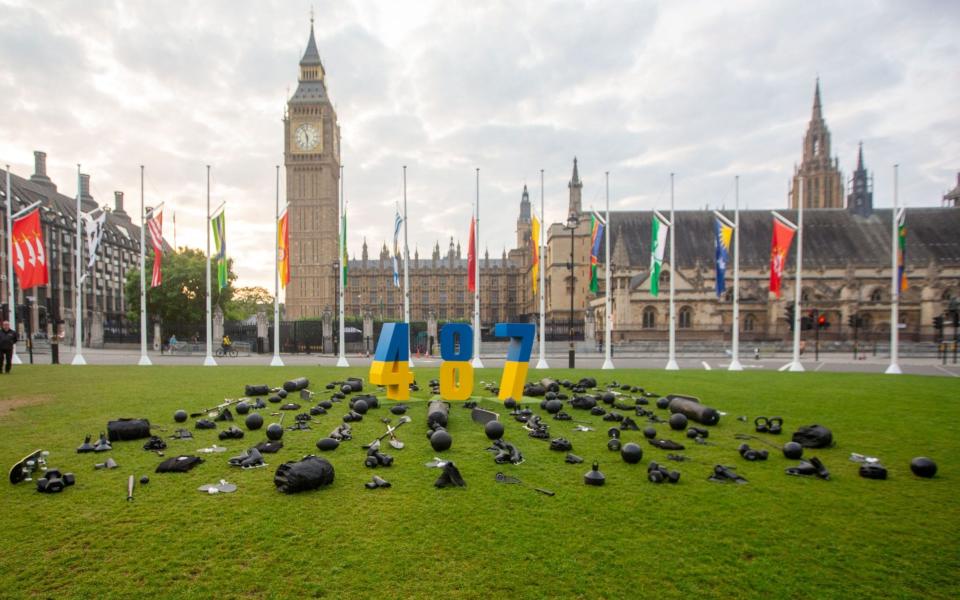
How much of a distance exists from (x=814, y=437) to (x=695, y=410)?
→ 2.09 metres

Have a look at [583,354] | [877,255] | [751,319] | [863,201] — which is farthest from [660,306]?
[863,201]

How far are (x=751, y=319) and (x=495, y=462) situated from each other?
52393mm

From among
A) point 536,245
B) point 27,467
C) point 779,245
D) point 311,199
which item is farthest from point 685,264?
point 311,199

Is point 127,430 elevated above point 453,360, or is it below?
below

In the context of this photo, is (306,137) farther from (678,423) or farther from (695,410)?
(678,423)

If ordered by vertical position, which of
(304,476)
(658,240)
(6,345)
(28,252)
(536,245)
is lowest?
(304,476)

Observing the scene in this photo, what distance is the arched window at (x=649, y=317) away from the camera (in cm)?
4888

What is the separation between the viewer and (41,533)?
468cm

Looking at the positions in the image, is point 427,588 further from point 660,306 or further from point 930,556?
point 660,306

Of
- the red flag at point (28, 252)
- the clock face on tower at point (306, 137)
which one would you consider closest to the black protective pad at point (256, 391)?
the red flag at point (28, 252)

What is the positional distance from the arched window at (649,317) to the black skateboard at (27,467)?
47.4 m

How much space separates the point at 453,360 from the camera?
11.7m

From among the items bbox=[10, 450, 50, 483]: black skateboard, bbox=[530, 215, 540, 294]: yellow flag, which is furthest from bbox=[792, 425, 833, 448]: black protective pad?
bbox=[530, 215, 540, 294]: yellow flag

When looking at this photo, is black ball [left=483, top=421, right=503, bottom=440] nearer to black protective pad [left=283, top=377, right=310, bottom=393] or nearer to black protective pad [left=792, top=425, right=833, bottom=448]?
black protective pad [left=792, top=425, right=833, bottom=448]
